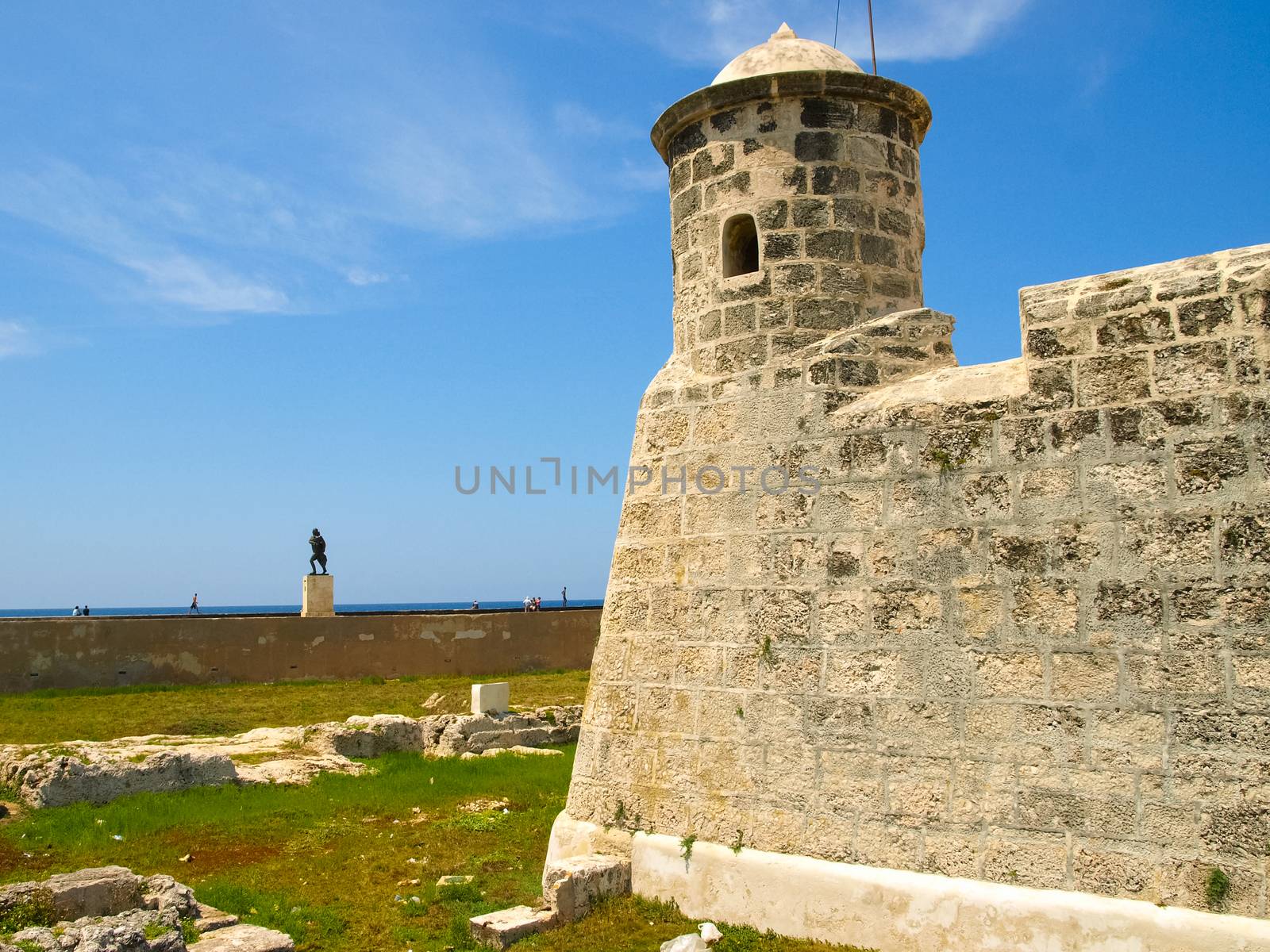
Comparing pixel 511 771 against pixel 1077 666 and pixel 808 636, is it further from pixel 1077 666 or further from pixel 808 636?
pixel 1077 666

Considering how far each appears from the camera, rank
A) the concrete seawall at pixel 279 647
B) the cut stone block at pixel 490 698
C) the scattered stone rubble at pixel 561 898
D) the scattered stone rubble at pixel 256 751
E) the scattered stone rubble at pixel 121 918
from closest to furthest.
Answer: the scattered stone rubble at pixel 121 918 → the scattered stone rubble at pixel 561 898 → the scattered stone rubble at pixel 256 751 → the cut stone block at pixel 490 698 → the concrete seawall at pixel 279 647

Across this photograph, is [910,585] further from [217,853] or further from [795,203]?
[217,853]

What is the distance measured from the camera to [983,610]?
500 cm

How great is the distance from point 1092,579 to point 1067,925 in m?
1.51

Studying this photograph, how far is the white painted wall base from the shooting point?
437 cm

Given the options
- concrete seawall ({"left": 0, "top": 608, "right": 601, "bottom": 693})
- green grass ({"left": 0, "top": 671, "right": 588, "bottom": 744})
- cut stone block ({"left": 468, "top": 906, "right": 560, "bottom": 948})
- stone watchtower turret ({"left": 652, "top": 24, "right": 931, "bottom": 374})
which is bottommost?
cut stone block ({"left": 468, "top": 906, "right": 560, "bottom": 948})

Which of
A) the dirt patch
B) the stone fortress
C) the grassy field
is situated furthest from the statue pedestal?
the stone fortress

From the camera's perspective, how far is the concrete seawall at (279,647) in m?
16.0

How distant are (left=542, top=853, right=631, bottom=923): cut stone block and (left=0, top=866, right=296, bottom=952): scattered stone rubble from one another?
136 cm

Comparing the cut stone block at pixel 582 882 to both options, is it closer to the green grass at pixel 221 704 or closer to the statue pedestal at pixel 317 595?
the green grass at pixel 221 704

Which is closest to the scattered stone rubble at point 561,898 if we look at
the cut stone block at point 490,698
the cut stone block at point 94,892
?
the cut stone block at point 94,892

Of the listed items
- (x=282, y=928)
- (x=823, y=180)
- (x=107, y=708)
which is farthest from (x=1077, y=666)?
(x=107, y=708)

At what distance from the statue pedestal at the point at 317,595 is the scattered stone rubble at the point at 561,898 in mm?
14173

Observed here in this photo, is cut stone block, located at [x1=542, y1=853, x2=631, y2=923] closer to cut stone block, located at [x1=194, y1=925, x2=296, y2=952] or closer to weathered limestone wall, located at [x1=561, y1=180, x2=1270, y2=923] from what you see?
weathered limestone wall, located at [x1=561, y1=180, x2=1270, y2=923]
